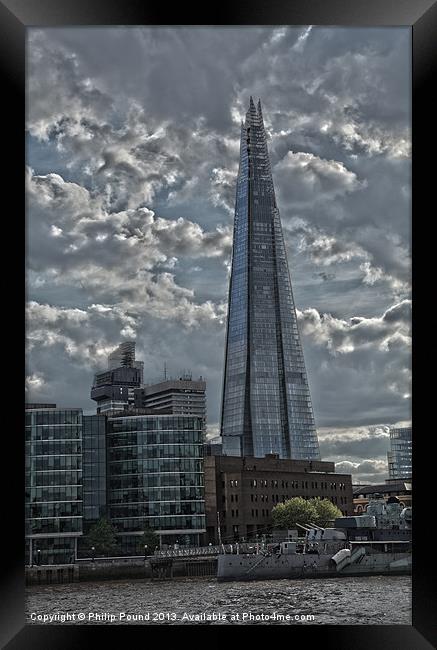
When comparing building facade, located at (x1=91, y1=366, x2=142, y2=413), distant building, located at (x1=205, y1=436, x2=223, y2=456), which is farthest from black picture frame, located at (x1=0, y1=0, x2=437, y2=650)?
building facade, located at (x1=91, y1=366, x2=142, y2=413)

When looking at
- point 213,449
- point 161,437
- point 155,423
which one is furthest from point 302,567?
point 213,449

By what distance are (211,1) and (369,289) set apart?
2107cm

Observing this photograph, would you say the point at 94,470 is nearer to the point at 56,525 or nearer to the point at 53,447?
the point at 53,447

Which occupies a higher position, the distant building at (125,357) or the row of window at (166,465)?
the distant building at (125,357)

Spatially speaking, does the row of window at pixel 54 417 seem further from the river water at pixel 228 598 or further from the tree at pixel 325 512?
the tree at pixel 325 512

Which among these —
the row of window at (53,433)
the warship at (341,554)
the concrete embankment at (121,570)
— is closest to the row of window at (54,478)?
the row of window at (53,433)

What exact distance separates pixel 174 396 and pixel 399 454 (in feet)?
17.5

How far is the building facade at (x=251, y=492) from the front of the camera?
16.9 meters

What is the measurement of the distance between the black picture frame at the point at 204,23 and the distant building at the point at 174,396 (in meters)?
18.1
